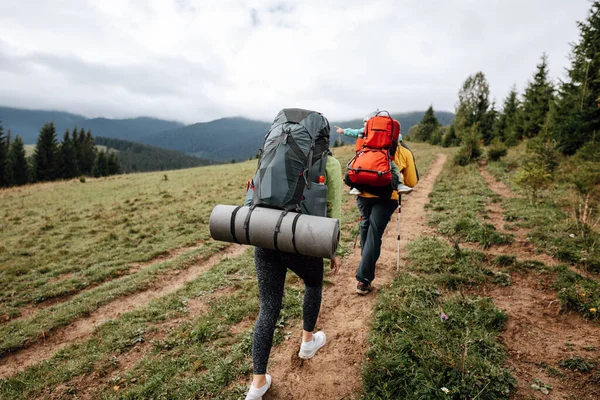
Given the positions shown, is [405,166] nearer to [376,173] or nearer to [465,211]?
[376,173]

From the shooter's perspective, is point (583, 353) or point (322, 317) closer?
point (583, 353)

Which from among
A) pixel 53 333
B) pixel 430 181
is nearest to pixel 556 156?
pixel 430 181

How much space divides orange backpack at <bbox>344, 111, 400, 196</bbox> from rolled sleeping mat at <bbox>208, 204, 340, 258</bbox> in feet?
6.21

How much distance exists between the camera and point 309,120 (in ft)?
9.67

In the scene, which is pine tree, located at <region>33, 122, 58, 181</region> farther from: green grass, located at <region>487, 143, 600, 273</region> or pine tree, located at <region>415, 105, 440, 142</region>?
pine tree, located at <region>415, 105, 440, 142</region>

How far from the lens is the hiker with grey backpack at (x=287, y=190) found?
269cm

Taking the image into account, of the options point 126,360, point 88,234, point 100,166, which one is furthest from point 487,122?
point 100,166

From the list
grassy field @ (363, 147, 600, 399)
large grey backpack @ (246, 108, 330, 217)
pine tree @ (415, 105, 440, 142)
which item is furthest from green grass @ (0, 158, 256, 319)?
pine tree @ (415, 105, 440, 142)

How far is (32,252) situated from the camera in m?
11.0

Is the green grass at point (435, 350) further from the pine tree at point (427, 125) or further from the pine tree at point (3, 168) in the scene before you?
the pine tree at point (3, 168)

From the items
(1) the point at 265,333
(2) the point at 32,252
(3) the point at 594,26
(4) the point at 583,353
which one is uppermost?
(3) the point at 594,26

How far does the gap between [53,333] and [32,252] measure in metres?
7.37

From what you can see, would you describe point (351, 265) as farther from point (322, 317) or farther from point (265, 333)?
point (265, 333)

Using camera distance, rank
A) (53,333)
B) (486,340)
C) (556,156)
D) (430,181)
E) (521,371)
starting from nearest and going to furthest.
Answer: (521,371)
(486,340)
(53,333)
(556,156)
(430,181)
